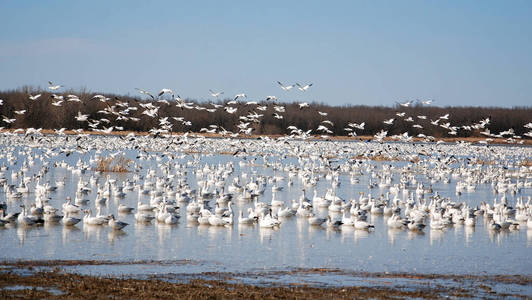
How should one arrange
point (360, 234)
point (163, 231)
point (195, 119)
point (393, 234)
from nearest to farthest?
point (163, 231) < point (360, 234) < point (393, 234) < point (195, 119)

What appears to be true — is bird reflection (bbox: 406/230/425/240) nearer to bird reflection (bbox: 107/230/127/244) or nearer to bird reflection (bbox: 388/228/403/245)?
bird reflection (bbox: 388/228/403/245)

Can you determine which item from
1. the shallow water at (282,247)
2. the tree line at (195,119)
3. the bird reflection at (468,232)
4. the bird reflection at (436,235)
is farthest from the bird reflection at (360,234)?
the tree line at (195,119)

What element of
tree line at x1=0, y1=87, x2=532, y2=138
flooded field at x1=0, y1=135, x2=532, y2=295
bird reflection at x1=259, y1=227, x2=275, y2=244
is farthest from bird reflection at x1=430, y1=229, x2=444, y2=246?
tree line at x1=0, y1=87, x2=532, y2=138

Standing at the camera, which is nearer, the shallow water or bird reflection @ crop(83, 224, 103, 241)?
the shallow water

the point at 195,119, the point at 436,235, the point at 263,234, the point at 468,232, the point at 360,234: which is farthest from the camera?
the point at 195,119

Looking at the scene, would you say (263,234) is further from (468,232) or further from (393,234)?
(468,232)

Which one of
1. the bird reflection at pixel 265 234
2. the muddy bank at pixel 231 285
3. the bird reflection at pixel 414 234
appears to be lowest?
the muddy bank at pixel 231 285

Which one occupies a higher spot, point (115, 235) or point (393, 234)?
point (115, 235)

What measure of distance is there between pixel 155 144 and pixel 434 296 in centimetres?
4945

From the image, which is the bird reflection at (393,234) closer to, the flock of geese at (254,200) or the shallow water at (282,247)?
the shallow water at (282,247)

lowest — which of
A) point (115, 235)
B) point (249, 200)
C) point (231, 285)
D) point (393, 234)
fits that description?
point (231, 285)

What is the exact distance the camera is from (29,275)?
40.8 ft

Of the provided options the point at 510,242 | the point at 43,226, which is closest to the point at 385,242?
the point at 510,242

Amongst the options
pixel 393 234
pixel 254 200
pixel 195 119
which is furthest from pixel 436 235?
pixel 195 119
